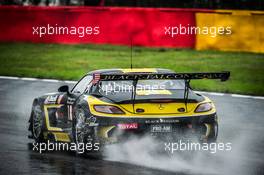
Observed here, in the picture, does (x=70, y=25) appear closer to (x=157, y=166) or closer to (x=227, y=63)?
(x=227, y=63)

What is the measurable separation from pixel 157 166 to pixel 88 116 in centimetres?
114

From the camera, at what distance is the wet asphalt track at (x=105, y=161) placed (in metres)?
10.2

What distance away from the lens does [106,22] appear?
3067cm

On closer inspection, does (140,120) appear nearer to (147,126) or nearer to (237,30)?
(147,126)

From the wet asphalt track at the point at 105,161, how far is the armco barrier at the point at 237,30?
8884 mm

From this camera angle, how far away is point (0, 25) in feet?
106

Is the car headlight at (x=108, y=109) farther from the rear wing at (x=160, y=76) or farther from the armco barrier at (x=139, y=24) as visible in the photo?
the armco barrier at (x=139, y=24)

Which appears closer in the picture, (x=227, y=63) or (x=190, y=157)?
(x=190, y=157)

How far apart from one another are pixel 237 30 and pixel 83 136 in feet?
57.3

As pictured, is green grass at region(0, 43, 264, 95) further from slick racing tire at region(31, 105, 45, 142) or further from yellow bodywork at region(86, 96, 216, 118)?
yellow bodywork at region(86, 96, 216, 118)

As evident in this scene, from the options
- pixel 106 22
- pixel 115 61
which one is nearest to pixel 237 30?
pixel 115 61

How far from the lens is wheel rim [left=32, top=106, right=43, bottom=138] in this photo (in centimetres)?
1290

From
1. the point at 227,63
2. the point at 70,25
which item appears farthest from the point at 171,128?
the point at 70,25

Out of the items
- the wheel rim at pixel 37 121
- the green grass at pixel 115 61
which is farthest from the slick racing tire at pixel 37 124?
the green grass at pixel 115 61
